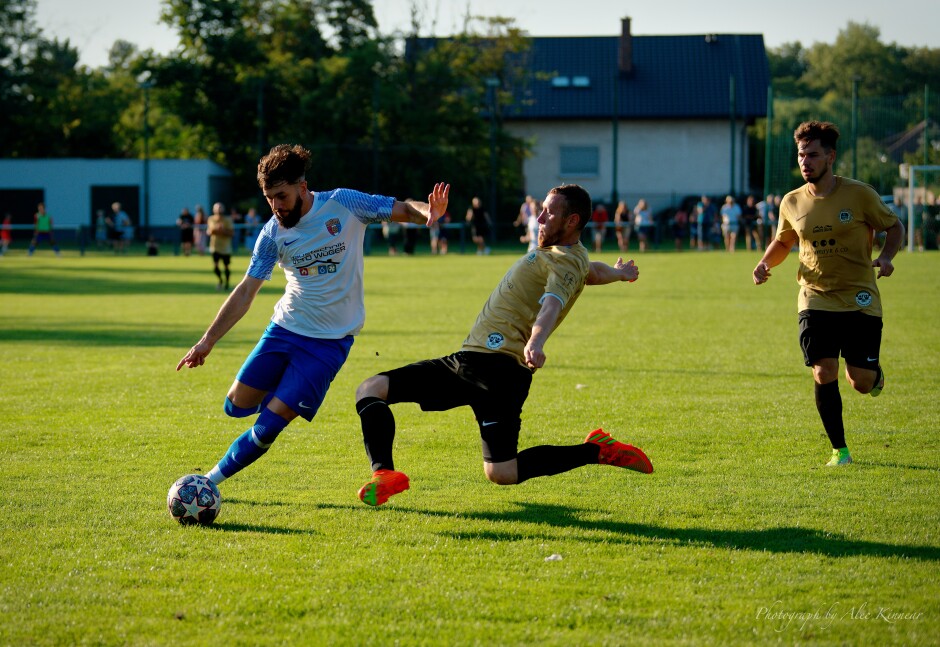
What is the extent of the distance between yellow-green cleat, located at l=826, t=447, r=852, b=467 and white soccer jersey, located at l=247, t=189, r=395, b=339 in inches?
→ 128

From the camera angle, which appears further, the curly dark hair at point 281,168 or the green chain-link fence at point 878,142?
the green chain-link fence at point 878,142

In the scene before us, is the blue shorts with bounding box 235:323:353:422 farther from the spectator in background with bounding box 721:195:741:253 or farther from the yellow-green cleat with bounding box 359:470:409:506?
the spectator in background with bounding box 721:195:741:253

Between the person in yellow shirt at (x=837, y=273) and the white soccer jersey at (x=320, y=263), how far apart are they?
2.85 meters

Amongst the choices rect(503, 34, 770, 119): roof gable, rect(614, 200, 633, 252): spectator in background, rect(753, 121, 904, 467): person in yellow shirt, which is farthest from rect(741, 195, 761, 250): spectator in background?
rect(753, 121, 904, 467): person in yellow shirt

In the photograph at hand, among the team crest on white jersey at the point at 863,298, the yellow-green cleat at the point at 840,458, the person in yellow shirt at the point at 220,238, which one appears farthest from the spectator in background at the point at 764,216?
the yellow-green cleat at the point at 840,458

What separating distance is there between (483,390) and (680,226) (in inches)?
1547

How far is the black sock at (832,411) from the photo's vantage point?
7.18m

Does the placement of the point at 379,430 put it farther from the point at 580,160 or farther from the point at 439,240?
the point at 580,160

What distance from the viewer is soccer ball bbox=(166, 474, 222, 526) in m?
5.66

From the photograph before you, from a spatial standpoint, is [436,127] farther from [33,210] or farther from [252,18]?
[33,210]

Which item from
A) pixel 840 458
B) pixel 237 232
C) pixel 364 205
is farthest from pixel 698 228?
pixel 364 205

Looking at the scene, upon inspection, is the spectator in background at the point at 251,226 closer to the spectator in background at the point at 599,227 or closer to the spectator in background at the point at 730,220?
the spectator in background at the point at 599,227

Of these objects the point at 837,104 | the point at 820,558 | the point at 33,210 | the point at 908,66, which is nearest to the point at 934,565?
the point at 820,558

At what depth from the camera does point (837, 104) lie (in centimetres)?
4266
